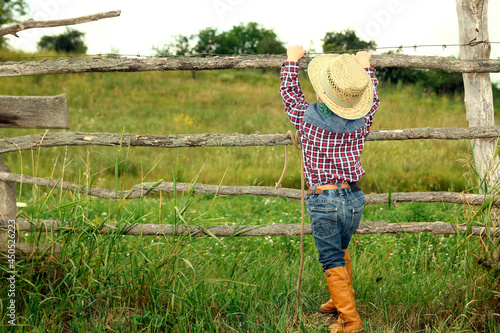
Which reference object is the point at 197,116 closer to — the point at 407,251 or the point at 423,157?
the point at 423,157

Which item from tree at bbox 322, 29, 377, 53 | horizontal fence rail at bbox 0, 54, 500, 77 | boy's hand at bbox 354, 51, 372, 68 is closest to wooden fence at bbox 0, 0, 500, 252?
horizontal fence rail at bbox 0, 54, 500, 77

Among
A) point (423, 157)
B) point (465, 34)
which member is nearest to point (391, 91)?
point (423, 157)

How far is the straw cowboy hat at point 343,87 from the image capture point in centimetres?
228

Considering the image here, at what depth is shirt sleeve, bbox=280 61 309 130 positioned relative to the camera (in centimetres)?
249

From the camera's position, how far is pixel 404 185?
6430 mm

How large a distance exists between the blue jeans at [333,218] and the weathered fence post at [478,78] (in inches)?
66.7

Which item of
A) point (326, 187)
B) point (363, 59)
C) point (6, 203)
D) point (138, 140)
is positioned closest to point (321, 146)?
point (326, 187)

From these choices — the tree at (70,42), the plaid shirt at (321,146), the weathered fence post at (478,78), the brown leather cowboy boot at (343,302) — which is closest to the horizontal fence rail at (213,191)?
the weathered fence post at (478,78)

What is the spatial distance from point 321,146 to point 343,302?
940 millimetres

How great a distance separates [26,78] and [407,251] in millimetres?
12342

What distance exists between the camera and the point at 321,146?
243 cm

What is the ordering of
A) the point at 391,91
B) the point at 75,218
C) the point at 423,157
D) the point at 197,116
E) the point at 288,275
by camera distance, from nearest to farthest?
1. the point at 75,218
2. the point at 288,275
3. the point at 423,157
4. the point at 197,116
5. the point at 391,91

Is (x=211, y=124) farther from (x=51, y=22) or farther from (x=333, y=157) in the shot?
(x=333, y=157)

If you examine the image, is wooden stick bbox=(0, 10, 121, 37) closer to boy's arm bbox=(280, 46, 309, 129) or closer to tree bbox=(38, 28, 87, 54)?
boy's arm bbox=(280, 46, 309, 129)
